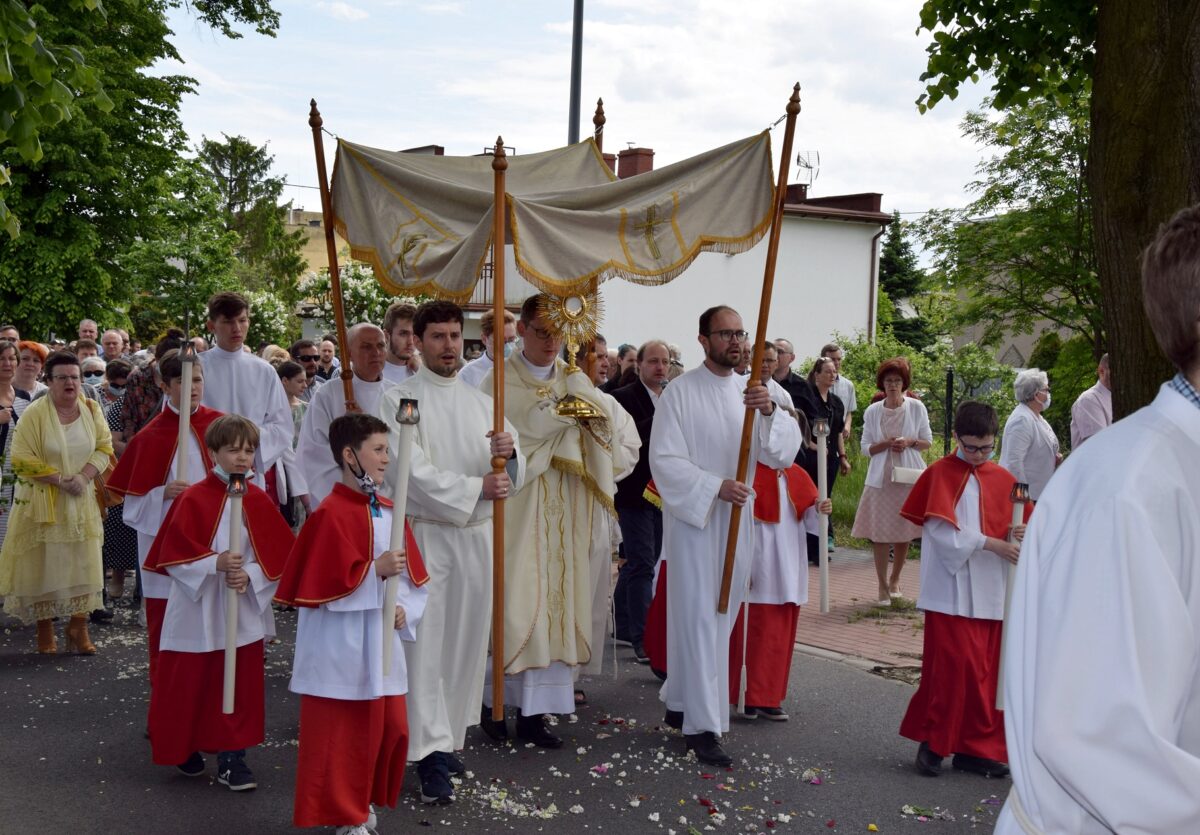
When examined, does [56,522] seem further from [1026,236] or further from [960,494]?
[1026,236]

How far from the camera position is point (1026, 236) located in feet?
61.2

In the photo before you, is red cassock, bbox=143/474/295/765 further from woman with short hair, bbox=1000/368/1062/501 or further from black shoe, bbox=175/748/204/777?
woman with short hair, bbox=1000/368/1062/501

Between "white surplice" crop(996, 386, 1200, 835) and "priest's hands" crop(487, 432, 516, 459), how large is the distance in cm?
430

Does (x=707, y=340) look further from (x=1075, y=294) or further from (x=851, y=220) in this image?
(x=851, y=220)

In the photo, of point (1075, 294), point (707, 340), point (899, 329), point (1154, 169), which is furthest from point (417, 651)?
point (899, 329)

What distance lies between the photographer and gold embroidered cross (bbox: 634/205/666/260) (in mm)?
6527

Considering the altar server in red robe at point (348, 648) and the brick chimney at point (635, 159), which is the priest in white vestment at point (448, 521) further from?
the brick chimney at point (635, 159)

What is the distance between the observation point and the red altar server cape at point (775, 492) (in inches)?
289

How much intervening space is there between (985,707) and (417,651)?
2.78 m

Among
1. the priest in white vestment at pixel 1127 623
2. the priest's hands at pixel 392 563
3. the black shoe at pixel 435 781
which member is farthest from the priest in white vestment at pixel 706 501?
the priest in white vestment at pixel 1127 623

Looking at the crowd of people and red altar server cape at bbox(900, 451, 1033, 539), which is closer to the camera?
the crowd of people

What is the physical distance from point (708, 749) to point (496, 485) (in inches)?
69.9

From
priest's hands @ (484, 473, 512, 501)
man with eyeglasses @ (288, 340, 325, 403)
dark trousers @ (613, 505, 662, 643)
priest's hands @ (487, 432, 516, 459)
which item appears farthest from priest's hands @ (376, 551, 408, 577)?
man with eyeglasses @ (288, 340, 325, 403)

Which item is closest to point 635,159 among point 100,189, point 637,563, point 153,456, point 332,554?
point 100,189
